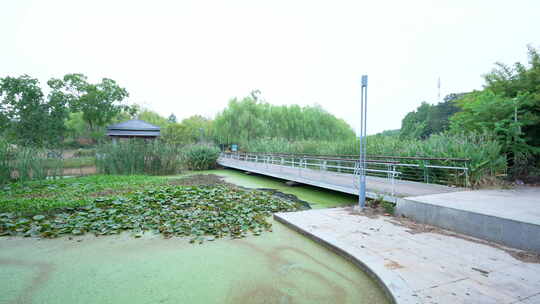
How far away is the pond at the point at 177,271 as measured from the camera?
2.52 metres

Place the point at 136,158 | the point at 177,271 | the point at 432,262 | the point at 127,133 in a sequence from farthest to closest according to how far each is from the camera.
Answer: the point at 127,133, the point at 136,158, the point at 177,271, the point at 432,262

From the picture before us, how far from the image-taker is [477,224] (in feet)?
12.3

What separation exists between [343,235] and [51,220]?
484 cm

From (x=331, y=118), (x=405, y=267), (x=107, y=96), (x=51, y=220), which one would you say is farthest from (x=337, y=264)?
(x=107, y=96)

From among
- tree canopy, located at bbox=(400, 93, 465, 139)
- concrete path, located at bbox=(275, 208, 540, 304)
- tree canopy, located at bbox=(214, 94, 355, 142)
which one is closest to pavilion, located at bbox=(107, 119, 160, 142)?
tree canopy, located at bbox=(214, 94, 355, 142)

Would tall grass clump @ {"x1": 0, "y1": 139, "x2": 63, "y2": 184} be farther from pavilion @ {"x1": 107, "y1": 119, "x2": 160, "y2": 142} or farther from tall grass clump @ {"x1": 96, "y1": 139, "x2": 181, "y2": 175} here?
pavilion @ {"x1": 107, "y1": 119, "x2": 160, "y2": 142}

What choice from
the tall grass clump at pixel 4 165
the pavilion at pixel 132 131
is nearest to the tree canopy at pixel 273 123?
the pavilion at pixel 132 131

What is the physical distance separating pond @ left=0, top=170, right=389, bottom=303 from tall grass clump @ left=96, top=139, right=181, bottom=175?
25.7ft

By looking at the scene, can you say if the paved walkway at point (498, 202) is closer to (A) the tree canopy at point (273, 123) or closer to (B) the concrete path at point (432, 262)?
(B) the concrete path at point (432, 262)

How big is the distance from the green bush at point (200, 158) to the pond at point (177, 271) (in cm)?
1175

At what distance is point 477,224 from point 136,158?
11.6m

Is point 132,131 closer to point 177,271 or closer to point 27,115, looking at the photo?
point 27,115

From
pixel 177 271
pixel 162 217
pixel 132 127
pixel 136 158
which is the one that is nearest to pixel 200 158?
pixel 136 158

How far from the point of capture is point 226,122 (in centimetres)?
2236
